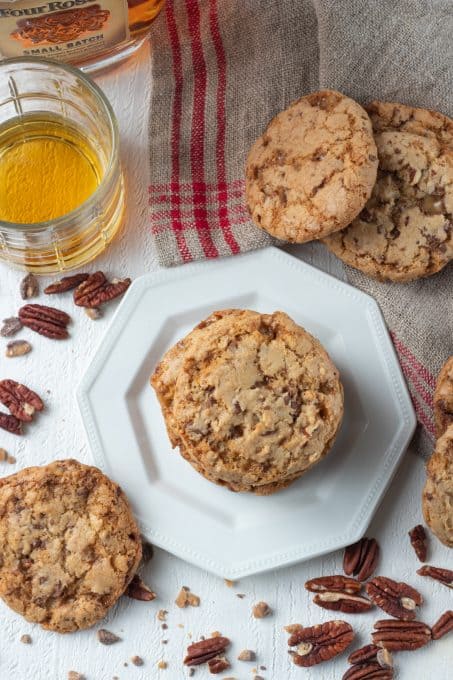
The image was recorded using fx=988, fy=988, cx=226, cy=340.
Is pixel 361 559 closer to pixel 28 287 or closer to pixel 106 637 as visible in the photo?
pixel 106 637

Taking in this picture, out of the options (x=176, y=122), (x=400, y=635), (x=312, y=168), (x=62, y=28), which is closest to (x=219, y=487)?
(x=400, y=635)

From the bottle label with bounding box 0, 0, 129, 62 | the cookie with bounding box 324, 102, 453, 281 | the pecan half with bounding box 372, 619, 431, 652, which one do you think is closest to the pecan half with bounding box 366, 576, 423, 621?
the pecan half with bounding box 372, 619, 431, 652

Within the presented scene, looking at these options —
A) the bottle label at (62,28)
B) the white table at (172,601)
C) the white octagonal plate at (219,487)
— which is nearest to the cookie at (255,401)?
the white octagonal plate at (219,487)

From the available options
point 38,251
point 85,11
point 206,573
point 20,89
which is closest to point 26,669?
point 206,573

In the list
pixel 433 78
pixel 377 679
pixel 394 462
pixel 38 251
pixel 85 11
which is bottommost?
pixel 377 679

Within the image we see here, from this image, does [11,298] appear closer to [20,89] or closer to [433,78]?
[20,89]

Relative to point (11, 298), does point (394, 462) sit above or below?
below
